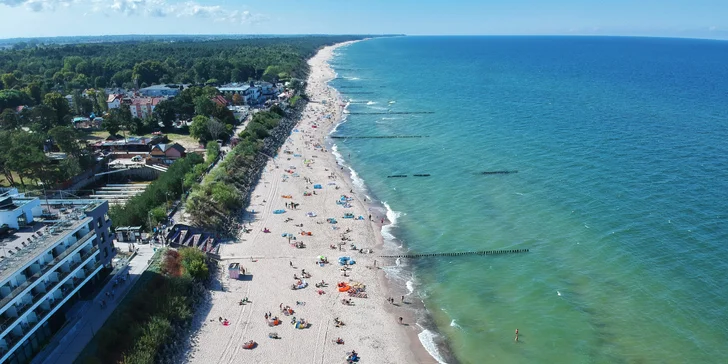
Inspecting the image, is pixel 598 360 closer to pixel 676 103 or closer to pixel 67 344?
pixel 67 344

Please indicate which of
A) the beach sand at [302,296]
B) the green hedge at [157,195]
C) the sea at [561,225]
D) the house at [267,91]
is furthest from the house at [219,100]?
the beach sand at [302,296]

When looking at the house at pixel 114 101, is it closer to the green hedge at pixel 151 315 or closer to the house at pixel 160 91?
the house at pixel 160 91

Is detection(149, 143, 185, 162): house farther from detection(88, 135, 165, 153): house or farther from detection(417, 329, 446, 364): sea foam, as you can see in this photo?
detection(417, 329, 446, 364): sea foam

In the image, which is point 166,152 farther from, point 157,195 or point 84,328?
point 84,328

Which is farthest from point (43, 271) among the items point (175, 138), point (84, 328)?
point (175, 138)

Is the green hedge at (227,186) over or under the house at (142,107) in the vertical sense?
under

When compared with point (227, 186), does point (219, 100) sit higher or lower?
higher

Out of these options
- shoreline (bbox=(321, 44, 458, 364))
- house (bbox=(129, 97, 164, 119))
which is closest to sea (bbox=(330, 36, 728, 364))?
shoreline (bbox=(321, 44, 458, 364))
